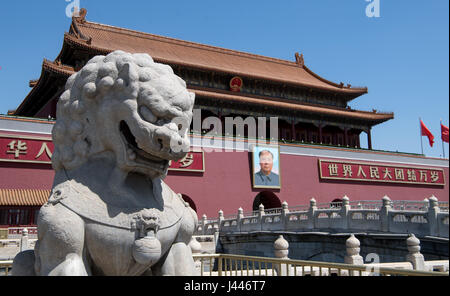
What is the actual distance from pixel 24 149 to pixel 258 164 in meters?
9.94

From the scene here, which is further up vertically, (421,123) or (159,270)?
(421,123)

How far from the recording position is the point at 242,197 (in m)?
18.6

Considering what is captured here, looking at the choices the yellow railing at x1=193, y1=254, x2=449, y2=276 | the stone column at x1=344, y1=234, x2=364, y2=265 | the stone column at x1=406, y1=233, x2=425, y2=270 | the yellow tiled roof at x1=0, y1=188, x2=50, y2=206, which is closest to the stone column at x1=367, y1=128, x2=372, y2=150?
the yellow tiled roof at x1=0, y1=188, x2=50, y2=206

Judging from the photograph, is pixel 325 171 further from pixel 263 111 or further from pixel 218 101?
pixel 218 101

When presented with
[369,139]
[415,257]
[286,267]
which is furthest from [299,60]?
[286,267]

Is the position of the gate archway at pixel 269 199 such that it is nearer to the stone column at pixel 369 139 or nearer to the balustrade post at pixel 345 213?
the balustrade post at pixel 345 213

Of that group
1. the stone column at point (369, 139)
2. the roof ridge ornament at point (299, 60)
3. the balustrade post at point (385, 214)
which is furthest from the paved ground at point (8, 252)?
the roof ridge ornament at point (299, 60)

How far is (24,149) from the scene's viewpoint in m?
14.4

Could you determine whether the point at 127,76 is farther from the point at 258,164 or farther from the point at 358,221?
the point at 258,164

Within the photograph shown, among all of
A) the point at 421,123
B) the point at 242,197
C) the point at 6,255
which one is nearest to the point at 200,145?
the point at 242,197

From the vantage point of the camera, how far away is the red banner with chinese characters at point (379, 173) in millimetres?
20859

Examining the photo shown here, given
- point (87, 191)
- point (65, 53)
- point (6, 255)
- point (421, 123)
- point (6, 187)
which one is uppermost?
point (65, 53)

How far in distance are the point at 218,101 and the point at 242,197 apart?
207 inches
